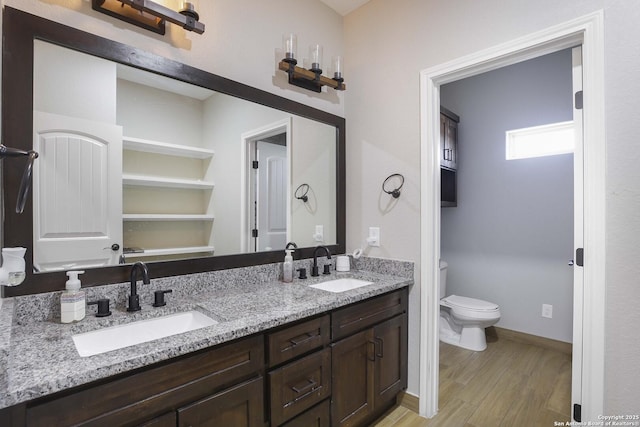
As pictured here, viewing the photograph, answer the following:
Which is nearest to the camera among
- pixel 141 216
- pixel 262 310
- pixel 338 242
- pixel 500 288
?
pixel 262 310

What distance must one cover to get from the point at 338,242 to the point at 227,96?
1271mm

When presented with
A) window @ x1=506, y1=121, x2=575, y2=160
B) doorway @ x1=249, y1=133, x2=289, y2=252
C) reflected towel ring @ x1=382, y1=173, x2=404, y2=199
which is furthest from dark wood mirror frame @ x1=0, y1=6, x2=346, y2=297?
window @ x1=506, y1=121, x2=575, y2=160

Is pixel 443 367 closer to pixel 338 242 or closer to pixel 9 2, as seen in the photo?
pixel 338 242

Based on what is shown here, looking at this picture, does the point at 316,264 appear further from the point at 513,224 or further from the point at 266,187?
the point at 513,224

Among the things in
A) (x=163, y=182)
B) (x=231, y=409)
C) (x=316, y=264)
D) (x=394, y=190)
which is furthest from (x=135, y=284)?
(x=394, y=190)

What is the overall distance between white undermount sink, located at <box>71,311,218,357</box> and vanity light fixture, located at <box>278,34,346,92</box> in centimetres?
154

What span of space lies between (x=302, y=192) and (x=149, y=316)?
1269 millimetres

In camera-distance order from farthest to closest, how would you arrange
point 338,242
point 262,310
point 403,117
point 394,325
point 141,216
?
1. point 338,242
2. point 403,117
3. point 394,325
4. point 141,216
5. point 262,310

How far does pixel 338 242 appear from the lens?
2412 mm

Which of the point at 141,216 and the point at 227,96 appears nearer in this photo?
A: the point at 141,216

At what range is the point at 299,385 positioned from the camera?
4.49ft

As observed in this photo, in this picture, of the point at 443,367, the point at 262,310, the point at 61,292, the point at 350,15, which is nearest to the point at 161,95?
the point at 61,292

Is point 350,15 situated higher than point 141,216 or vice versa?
point 350,15

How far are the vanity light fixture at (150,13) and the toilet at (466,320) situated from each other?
9.10 ft
